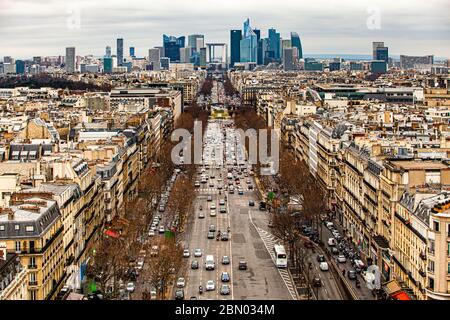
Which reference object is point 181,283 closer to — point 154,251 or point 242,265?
point 242,265

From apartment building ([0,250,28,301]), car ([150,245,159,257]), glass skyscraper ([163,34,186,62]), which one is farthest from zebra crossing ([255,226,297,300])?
glass skyscraper ([163,34,186,62])

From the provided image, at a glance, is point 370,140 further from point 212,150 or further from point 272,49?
point 272,49

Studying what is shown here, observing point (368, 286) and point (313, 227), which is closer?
point (368, 286)

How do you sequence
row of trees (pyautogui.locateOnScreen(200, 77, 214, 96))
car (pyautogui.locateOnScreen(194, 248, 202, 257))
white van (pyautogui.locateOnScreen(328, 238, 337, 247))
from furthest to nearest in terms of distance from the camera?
row of trees (pyautogui.locateOnScreen(200, 77, 214, 96)) → white van (pyautogui.locateOnScreen(328, 238, 337, 247)) → car (pyautogui.locateOnScreen(194, 248, 202, 257))

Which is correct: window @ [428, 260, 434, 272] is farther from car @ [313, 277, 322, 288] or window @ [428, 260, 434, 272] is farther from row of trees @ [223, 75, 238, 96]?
row of trees @ [223, 75, 238, 96]

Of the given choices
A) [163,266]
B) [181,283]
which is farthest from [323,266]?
[163,266]

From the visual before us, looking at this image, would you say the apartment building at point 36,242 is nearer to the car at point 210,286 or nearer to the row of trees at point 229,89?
the car at point 210,286

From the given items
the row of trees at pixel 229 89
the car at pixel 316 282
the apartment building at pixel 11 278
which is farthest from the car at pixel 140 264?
the row of trees at pixel 229 89

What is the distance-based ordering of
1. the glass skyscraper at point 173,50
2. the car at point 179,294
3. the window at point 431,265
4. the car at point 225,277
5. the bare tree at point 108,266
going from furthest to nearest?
the glass skyscraper at point 173,50 → the car at point 225,277 → the car at point 179,294 → the bare tree at point 108,266 → the window at point 431,265
